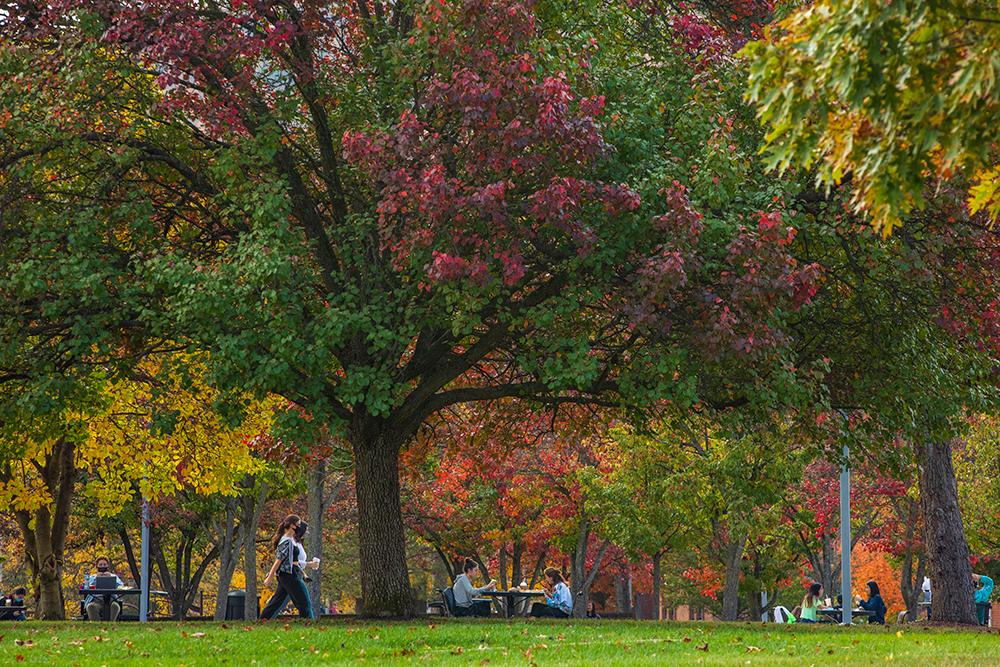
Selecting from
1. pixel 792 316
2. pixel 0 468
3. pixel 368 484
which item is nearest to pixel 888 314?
pixel 792 316

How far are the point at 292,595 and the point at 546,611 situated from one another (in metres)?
7.84

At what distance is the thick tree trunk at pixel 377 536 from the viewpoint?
702 inches

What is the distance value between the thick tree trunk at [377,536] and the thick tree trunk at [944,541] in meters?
8.52

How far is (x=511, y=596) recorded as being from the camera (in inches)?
985

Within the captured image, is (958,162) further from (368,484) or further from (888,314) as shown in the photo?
(368,484)

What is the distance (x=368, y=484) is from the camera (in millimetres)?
17875

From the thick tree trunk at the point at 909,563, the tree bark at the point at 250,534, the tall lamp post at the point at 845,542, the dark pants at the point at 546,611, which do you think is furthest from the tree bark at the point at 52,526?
the thick tree trunk at the point at 909,563

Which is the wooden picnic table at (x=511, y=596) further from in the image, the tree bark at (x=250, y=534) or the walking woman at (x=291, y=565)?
the tree bark at (x=250, y=534)

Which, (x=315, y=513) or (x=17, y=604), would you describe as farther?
(x=17, y=604)

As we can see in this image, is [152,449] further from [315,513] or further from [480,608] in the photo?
[315,513]

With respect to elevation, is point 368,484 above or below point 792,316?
below

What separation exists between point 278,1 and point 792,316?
286 inches

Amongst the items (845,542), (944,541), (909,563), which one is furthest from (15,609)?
(909,563)

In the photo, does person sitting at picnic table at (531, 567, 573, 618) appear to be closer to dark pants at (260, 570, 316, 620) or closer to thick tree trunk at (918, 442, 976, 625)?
dark pants at (260, 570, 316, 620)
